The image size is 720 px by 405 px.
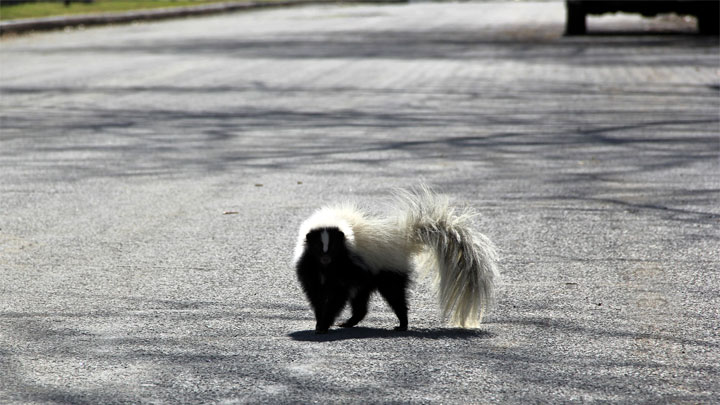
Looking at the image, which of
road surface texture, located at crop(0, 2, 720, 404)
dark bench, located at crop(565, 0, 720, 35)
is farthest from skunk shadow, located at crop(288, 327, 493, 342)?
dark bench, located at crop(565, 0, 720, 35)

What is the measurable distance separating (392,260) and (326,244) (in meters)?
0.42

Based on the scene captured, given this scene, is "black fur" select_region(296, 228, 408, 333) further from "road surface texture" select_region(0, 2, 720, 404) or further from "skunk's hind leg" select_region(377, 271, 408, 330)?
"road surface texture" select_region(0, 2, 720, 404)

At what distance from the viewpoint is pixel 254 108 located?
45.6 feet

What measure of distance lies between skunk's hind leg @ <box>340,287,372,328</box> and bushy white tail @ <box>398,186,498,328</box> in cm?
35

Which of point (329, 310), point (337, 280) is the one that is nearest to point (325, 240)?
point (337, 280)

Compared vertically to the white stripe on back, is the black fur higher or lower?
lower

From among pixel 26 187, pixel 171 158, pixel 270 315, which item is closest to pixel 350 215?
pixel 270 315

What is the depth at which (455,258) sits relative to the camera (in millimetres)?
4980

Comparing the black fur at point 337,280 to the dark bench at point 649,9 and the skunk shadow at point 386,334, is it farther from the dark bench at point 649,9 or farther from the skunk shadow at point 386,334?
the dark bench at point 649,9

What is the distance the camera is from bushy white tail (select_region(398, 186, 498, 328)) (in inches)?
193

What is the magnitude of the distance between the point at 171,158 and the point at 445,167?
8.66 ft

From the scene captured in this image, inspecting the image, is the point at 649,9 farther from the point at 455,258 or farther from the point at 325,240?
the point at 325,240

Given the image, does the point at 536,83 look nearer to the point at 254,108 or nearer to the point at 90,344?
the point at 254,108

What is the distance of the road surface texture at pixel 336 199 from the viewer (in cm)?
412
